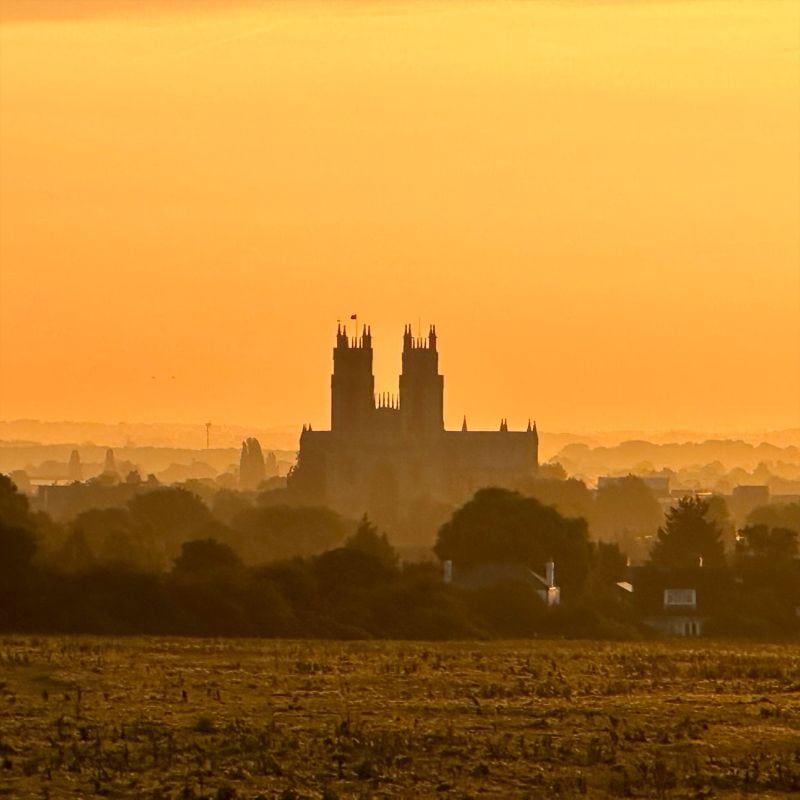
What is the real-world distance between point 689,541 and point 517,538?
1776 cm

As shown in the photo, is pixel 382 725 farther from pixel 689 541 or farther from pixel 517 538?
pixel 689 541

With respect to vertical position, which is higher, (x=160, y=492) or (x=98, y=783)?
(x=160, y=492)

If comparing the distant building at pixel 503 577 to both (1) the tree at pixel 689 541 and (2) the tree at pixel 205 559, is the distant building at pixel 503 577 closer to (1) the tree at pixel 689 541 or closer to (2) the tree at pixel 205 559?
(2) the tree at pixel 205 559

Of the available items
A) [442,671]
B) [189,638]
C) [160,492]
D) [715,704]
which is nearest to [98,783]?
[715,704]

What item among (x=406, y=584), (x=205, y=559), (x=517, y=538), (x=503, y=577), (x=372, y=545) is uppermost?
(x=517, y=538)

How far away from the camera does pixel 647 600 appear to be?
105375 millimetres

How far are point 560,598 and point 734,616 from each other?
6.81 metres

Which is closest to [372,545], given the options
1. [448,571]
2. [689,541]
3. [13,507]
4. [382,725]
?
[448,571]

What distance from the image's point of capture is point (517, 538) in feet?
367

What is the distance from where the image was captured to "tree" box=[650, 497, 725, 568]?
12375cm

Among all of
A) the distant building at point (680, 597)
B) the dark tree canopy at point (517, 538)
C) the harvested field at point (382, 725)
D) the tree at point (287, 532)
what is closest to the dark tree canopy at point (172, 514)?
the tree at point (287, 532)

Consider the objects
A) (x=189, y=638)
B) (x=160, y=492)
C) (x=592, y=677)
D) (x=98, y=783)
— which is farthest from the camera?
(x=160, y=492)

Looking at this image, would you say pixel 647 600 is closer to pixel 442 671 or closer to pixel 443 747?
pixel 442 671

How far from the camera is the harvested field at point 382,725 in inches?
1681
